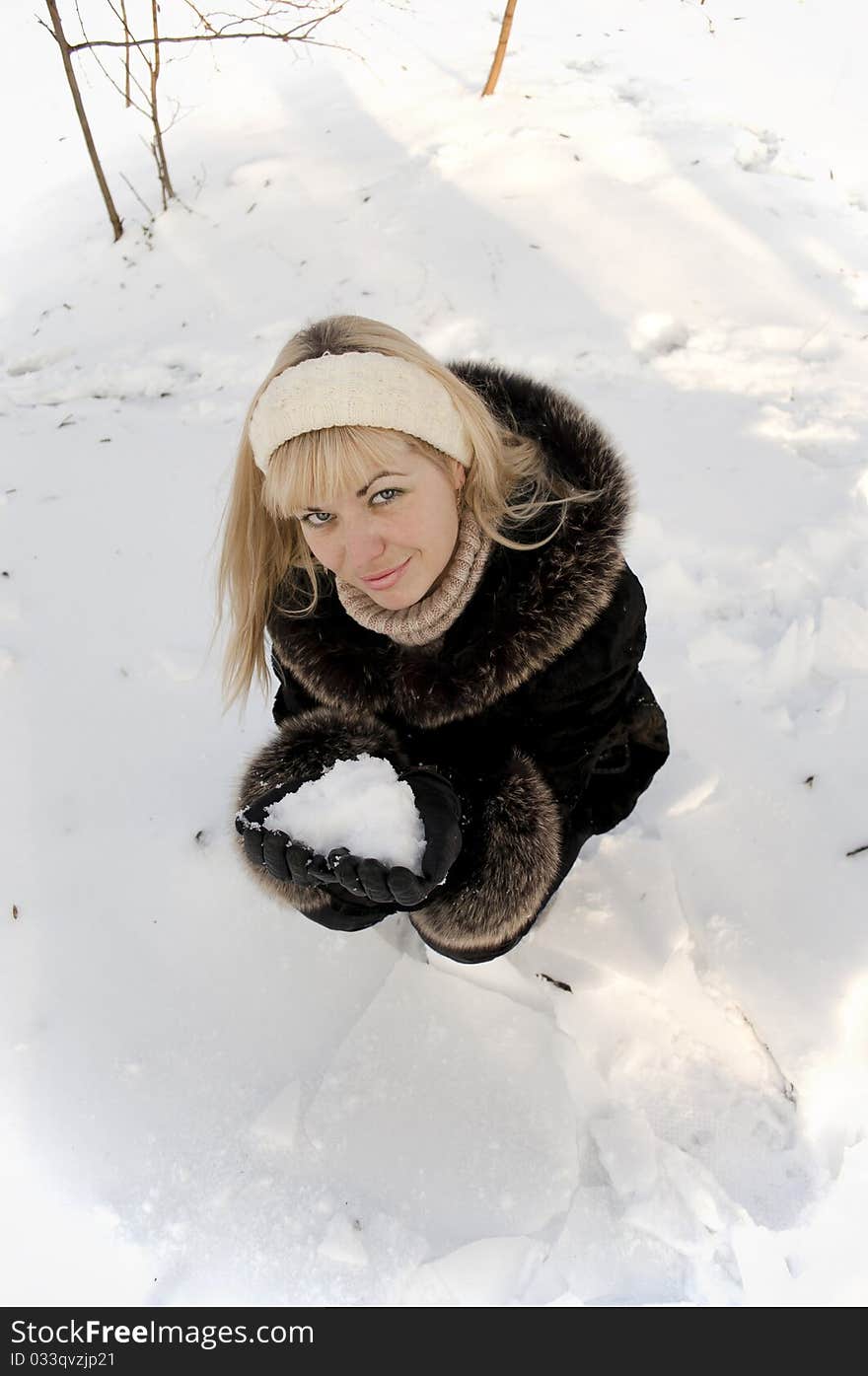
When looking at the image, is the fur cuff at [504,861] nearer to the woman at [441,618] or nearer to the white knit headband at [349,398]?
the woman at [441,618]

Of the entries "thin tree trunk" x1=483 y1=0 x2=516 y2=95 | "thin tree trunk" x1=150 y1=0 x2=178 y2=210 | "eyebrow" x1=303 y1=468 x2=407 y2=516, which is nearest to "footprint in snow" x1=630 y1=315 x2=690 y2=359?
"thin tree trunk" x1=483 y1=0 x2=516 y2=95

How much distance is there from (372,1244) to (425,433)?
1354 mm

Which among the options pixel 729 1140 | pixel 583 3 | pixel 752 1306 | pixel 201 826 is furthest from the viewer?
pixel 583 3

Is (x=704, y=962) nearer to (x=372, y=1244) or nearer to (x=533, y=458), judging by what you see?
(x=372, y=1244)

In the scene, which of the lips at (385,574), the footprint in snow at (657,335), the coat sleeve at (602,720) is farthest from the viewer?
the footprint in snow at (657,335)

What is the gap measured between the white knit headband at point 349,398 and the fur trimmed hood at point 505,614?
0.87ft

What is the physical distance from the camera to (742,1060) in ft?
5.14

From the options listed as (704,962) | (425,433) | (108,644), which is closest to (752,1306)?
(704,962)

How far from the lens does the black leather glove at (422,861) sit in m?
1.18

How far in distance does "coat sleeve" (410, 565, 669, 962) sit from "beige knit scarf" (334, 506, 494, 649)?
0.59ft

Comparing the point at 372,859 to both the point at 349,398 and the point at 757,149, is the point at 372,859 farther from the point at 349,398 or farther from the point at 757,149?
the point at 757,149

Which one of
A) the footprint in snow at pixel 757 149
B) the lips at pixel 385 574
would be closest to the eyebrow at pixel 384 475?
the lips at pixel 385 574

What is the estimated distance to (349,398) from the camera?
113cm

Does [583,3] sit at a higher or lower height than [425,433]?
higher
